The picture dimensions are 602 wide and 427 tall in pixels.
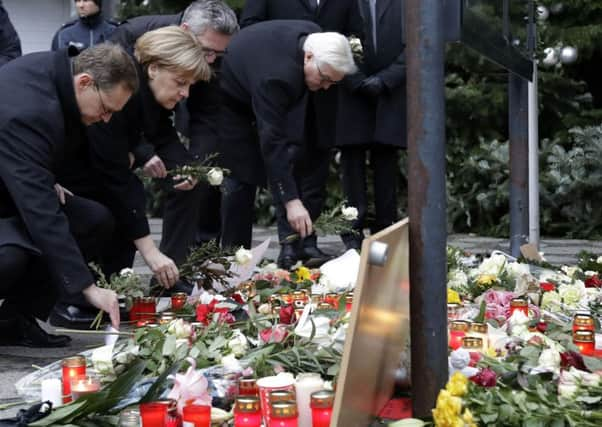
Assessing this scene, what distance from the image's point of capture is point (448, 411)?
249cm

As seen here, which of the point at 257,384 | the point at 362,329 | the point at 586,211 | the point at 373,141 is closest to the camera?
the point at 362,329

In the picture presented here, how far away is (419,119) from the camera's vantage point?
2.70 m

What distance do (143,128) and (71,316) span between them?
0.87m

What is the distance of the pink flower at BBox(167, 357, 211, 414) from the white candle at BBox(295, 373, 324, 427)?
23 cm

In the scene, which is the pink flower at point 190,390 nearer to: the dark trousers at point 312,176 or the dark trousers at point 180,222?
the dark trousers at point 180,222

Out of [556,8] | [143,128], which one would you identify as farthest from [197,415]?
[556,8]

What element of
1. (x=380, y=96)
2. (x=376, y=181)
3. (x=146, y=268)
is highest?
(x=380, y=96)

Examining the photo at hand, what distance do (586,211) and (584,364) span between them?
5.88 metres

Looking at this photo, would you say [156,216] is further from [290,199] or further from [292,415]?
[292,415]

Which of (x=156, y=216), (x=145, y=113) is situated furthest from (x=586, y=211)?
(x=145, y=113)

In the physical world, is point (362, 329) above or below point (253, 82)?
below

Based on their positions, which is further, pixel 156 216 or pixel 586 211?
pixel 156 216

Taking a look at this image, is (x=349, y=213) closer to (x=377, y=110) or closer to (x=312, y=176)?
(x=312, y=176)

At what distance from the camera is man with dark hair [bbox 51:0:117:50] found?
6.96 m
